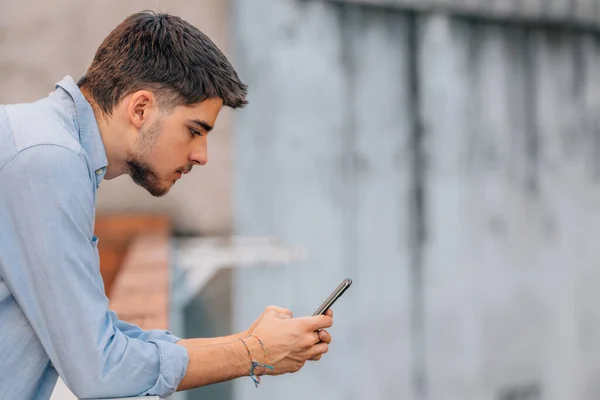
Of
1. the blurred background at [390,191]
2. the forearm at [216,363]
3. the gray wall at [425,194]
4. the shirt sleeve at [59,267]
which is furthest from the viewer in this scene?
the gray wall at [425,194]

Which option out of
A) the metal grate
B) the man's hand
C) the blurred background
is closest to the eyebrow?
the man's hand

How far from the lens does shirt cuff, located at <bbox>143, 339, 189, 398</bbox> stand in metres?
0.88

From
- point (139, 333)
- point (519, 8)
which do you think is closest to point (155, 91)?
point (139, 333)

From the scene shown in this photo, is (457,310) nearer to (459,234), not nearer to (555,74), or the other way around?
(459,234)

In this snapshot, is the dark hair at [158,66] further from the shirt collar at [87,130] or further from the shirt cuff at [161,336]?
the shirt cuff at [161,336]

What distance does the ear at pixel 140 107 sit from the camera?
0.96m

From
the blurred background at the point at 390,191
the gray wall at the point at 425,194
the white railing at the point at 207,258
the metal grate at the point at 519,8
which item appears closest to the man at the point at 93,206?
the blurred background at the point at 390,191

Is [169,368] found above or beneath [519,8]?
beneath

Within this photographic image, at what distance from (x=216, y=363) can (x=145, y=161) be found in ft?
0.85

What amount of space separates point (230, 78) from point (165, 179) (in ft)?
0.49

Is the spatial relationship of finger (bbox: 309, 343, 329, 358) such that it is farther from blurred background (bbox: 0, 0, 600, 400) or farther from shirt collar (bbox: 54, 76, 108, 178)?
blurred background (bbox: 0, 0, 600, 400)

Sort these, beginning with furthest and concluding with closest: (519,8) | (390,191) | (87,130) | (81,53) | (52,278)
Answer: (519,8), (390,191), (81,53), (87,130), (52,278)

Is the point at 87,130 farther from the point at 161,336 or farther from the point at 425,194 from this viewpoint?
the point at 425,194

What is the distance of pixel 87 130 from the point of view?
93 centimetres
